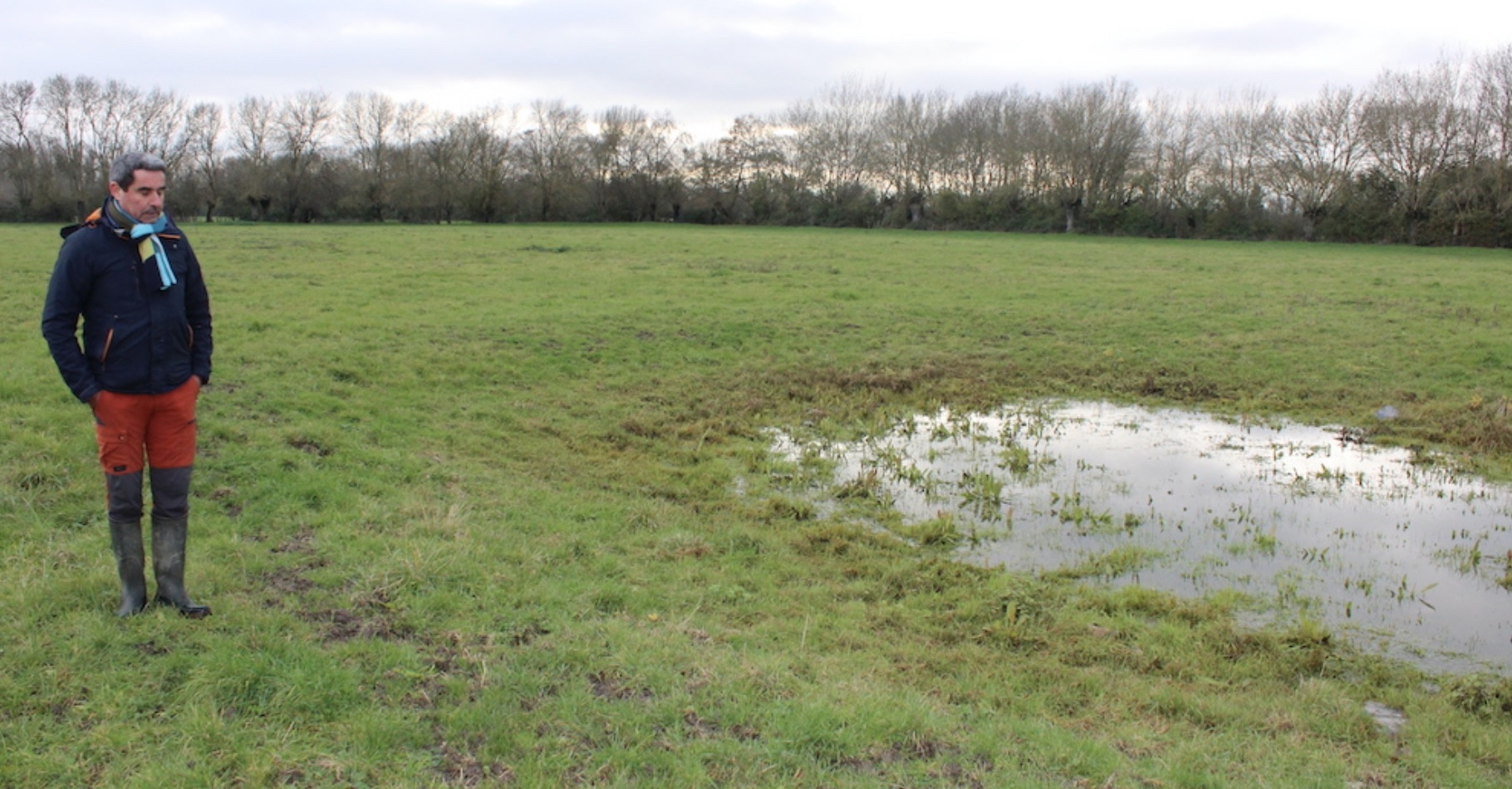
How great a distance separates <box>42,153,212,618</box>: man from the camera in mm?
4742

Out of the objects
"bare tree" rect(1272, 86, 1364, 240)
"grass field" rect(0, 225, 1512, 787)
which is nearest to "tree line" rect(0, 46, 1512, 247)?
"bare tree" rect(1272, 86, 1364, 240)

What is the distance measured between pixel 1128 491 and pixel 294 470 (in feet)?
27.9

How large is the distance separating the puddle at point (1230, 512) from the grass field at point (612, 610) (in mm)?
670

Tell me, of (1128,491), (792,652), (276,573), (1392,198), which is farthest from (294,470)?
(1392,198)

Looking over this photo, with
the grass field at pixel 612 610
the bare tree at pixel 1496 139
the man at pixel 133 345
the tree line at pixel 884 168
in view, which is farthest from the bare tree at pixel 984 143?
the man at pixel 133 345

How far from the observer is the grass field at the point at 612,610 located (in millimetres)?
4438

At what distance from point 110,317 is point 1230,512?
961 cm

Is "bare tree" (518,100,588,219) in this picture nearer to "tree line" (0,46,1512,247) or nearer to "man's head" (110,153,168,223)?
"tree line" (0,46,1512,247)

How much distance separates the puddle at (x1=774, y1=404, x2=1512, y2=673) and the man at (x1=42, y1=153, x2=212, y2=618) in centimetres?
615

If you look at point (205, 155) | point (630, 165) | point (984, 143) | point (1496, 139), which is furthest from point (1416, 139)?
point (205, 155)

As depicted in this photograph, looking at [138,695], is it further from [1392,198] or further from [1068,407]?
[1392,198]

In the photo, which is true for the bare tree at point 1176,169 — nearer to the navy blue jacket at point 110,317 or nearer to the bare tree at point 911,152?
the bare tree at point 911,152

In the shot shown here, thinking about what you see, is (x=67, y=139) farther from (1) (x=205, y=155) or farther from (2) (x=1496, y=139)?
(2) (x=1496, y=139)

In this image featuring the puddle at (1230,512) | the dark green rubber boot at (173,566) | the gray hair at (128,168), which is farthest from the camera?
the puddle at (1230,512)
